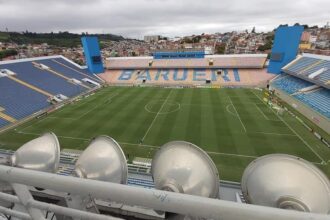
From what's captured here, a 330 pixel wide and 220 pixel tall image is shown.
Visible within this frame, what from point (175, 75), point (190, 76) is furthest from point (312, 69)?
point (175, 75)

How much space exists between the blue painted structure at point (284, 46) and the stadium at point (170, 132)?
214 mm

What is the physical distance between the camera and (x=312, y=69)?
37.2 m

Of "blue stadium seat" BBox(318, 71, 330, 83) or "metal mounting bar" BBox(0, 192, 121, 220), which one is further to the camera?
"blue stadium seat" BBox(318, 71, 330, 83)

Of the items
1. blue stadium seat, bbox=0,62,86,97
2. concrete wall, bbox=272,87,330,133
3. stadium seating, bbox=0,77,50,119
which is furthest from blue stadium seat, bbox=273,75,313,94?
stadium seating, bbox=0,77,50,119

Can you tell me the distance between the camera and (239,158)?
19.1 m

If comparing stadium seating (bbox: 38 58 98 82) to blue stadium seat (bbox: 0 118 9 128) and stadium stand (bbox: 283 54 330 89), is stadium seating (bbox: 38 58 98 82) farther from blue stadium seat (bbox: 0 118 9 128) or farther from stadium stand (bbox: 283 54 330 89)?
stadium stand (bbox: 283 54 330 89)

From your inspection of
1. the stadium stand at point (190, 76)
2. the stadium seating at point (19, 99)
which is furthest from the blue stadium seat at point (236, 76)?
the stadium seating at point (19, 99)

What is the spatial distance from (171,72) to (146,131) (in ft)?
106

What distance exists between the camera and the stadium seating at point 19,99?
29737 mm

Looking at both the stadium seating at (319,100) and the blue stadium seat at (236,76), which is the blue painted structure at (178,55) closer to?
the blue stadium seat at (236,76)

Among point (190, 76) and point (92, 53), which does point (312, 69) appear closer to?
point (190, 76)

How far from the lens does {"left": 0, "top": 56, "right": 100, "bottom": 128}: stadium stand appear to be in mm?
30562

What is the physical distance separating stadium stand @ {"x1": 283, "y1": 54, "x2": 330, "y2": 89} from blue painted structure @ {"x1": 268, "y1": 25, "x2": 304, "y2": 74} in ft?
6.02

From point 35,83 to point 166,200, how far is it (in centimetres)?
4497
